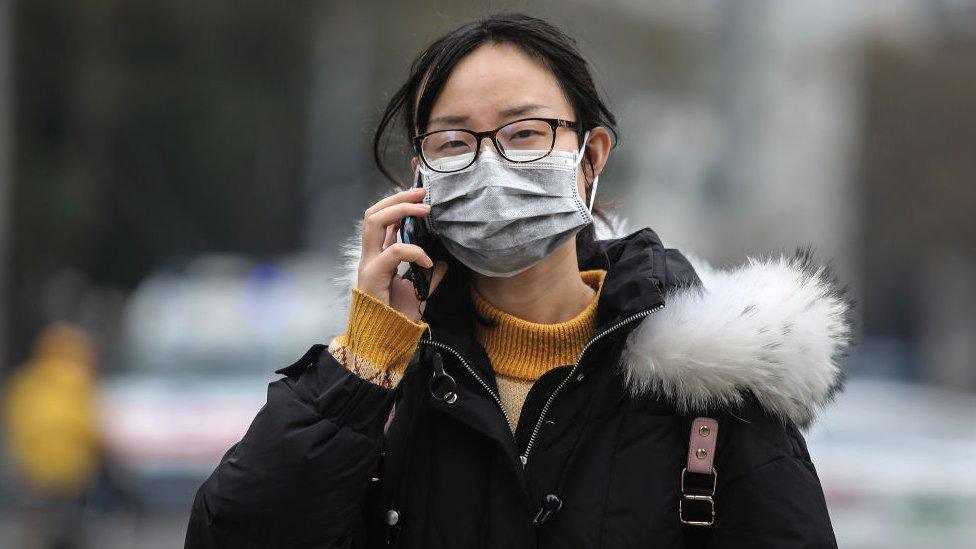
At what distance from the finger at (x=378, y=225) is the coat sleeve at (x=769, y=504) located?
68 centimetres

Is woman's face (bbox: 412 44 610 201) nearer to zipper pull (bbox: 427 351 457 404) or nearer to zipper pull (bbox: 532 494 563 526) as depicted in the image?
zipper pull (bbox: 427 351 457 404)

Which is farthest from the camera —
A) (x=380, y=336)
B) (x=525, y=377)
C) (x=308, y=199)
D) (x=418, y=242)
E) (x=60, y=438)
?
(x=308, y=199)

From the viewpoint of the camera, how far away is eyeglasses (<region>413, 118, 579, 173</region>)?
92.3 inches

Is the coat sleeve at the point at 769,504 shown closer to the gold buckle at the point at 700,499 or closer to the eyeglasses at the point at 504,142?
the gold buckle at the point at 700,499

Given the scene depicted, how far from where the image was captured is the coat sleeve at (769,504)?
2154 mm

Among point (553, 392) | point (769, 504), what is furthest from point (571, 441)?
point (769, 504)

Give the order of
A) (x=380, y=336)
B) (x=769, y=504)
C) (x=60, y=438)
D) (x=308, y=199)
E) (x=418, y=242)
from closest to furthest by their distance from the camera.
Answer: (x=769, y=504), (x=380, y=336), (x=418, y=242), (x=60, y=438), (x=308, y=199)

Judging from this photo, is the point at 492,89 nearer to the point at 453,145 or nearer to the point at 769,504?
the point at 453,145

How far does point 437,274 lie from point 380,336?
217 millimetres

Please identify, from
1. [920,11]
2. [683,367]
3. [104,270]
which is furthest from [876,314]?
[683,367]

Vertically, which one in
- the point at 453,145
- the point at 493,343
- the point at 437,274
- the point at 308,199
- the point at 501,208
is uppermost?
the point at 453,145

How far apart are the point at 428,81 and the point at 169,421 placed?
29.3 ft

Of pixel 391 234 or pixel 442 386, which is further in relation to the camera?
pixel 391 234

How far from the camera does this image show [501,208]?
92.3 inches
